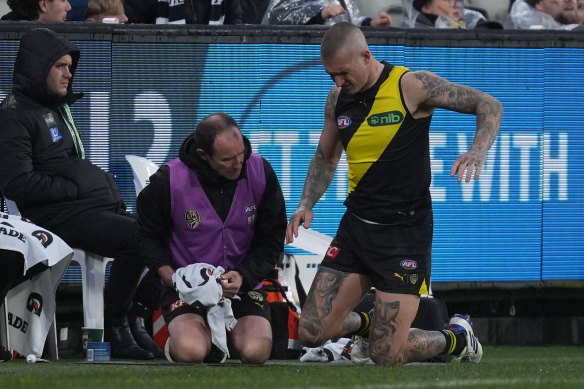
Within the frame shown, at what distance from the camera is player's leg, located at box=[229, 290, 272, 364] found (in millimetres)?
7219

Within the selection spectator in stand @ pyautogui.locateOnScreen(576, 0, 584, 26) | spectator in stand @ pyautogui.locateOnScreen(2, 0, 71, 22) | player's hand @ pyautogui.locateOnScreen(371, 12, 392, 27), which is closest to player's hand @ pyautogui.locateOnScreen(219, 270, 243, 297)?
spectator in stand @ pyautogui.locateOnScreen(2, 0, 71, 22)

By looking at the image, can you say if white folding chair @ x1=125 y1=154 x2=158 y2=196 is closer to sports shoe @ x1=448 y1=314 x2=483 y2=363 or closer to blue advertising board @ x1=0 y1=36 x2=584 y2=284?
blue advertising board @ x1=0 y1=36 x2=584 y2=284

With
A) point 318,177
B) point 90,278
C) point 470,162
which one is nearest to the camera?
point 470,162

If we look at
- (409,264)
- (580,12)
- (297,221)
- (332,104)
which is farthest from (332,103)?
(580,12)

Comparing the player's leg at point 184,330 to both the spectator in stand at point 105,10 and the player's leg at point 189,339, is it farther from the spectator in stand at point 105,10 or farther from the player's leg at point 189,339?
the spectator in stand at point 105,10

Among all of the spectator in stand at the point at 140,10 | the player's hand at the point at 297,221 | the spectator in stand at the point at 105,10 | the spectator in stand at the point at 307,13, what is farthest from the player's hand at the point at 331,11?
the player's hand at the point at 297,221

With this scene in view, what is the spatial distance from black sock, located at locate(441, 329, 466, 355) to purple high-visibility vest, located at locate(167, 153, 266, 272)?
1406 millimetres

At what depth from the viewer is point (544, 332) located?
10141mm

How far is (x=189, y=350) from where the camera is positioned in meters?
7.11

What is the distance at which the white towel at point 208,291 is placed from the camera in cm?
702

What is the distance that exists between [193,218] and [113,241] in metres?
1.26

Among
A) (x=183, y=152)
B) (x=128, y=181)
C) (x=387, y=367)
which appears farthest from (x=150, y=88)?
(x=387, y=367)

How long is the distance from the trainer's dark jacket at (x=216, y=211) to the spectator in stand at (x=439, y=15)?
3.87 meters

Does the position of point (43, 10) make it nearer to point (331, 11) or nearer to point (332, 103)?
point (331, 11)
